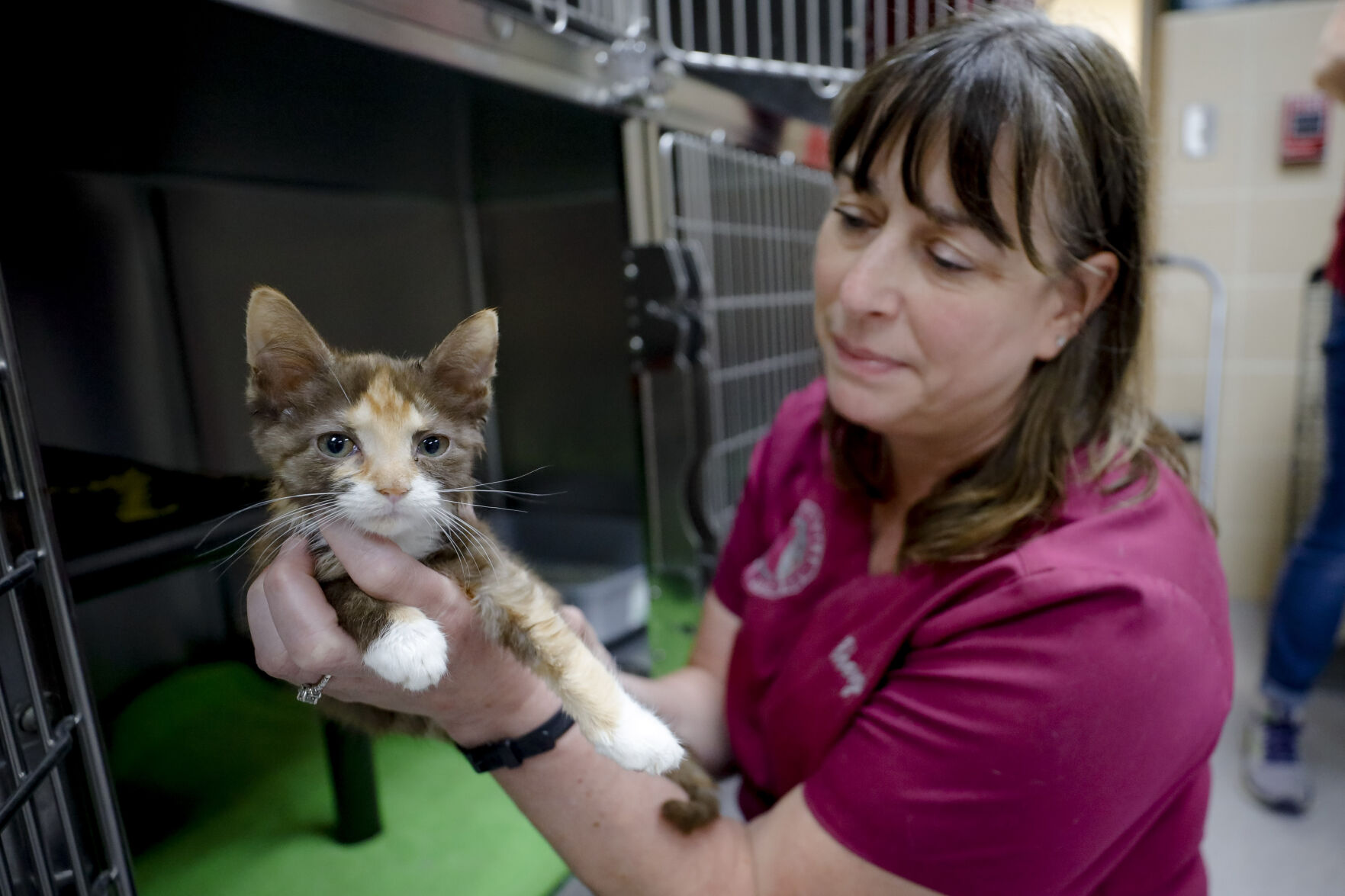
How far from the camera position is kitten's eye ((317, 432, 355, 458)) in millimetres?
326

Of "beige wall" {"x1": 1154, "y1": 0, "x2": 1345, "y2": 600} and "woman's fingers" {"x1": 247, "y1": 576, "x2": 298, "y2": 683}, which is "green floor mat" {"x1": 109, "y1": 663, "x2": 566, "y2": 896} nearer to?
"woman's fingers" {"x1": 247, "y1": 576, "x2": 298, "y2": 683}

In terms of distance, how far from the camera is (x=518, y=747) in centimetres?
56

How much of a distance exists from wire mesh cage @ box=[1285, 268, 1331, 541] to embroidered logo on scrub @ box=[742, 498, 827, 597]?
2.05 metres

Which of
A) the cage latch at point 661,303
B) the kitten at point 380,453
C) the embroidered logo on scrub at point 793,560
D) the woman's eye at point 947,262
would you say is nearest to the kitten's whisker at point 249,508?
the kitten at point 380,453

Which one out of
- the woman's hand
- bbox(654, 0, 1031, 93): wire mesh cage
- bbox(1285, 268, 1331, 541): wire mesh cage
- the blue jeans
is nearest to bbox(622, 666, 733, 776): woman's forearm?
the woman's hand

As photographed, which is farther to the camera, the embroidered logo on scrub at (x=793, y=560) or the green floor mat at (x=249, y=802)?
the embroidered logo on scrub at (x=793, y=560)

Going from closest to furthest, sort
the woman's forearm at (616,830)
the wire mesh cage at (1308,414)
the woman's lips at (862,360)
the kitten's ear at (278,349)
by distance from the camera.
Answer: the kitten's ear at (278,349) < the woman's forearm at (616,830) < the woman's lips at (862,360) < the wire mesh cage at (1308,414)

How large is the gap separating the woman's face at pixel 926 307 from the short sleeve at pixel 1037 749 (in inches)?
8.6

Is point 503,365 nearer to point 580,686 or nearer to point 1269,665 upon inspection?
point 580,686

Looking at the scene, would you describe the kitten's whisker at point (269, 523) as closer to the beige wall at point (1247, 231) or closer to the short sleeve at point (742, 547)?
the short sleeve at point (742, 547)

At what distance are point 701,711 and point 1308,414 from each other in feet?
7.76

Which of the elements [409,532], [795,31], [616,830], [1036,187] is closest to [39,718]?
[409,532]

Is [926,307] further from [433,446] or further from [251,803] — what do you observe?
[251,803]

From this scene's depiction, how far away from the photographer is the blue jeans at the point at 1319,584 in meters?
1.61
